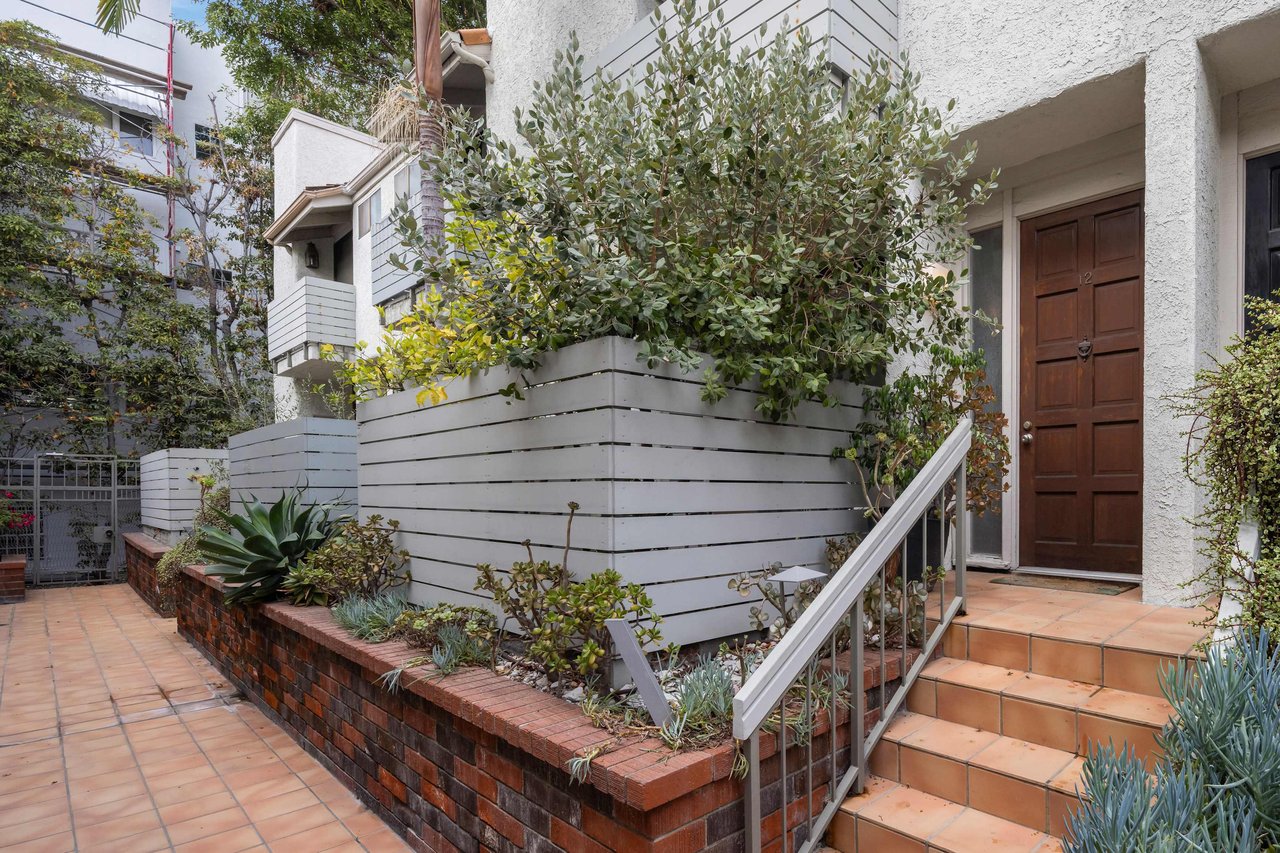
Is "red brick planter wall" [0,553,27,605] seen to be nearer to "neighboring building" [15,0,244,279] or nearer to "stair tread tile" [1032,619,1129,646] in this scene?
"neighboring building" [15,0,244,279]

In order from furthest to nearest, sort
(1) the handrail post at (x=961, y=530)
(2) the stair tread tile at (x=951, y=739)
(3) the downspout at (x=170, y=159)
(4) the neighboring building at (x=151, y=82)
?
(3) the downspout at (x=170, y=159), (4) the neighboring building at (x=151, y=82), (1) the handrail post at (x=961, y=530), (2) the stair tread tile at (x=951, y=739)

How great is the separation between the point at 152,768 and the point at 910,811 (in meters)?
3.91

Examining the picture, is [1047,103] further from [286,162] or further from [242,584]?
[286,162]

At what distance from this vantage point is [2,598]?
9.52 metres

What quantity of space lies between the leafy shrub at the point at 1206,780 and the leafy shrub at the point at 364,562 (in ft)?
10.7

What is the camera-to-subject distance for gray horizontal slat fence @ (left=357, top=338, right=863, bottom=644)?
258 centimetres

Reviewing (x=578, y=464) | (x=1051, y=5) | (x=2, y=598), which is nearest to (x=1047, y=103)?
(x=1051, y=5)

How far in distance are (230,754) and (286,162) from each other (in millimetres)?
10890

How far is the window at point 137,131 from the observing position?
1466cm

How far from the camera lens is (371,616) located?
11.7ft

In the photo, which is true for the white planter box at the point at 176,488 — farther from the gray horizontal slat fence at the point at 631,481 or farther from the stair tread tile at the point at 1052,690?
the stair tread tile at the point at 1052,690

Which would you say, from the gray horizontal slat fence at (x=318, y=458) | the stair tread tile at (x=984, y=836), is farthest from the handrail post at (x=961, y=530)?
the gray horizontal slat fence at (x=318, y=458)

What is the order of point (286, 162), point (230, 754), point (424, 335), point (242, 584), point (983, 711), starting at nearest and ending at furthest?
point (983, 711) → point (424, 335) → point (230, 754) → point (242, 584) → point (286, 162)

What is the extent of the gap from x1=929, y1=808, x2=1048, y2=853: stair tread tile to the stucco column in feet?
5.29
